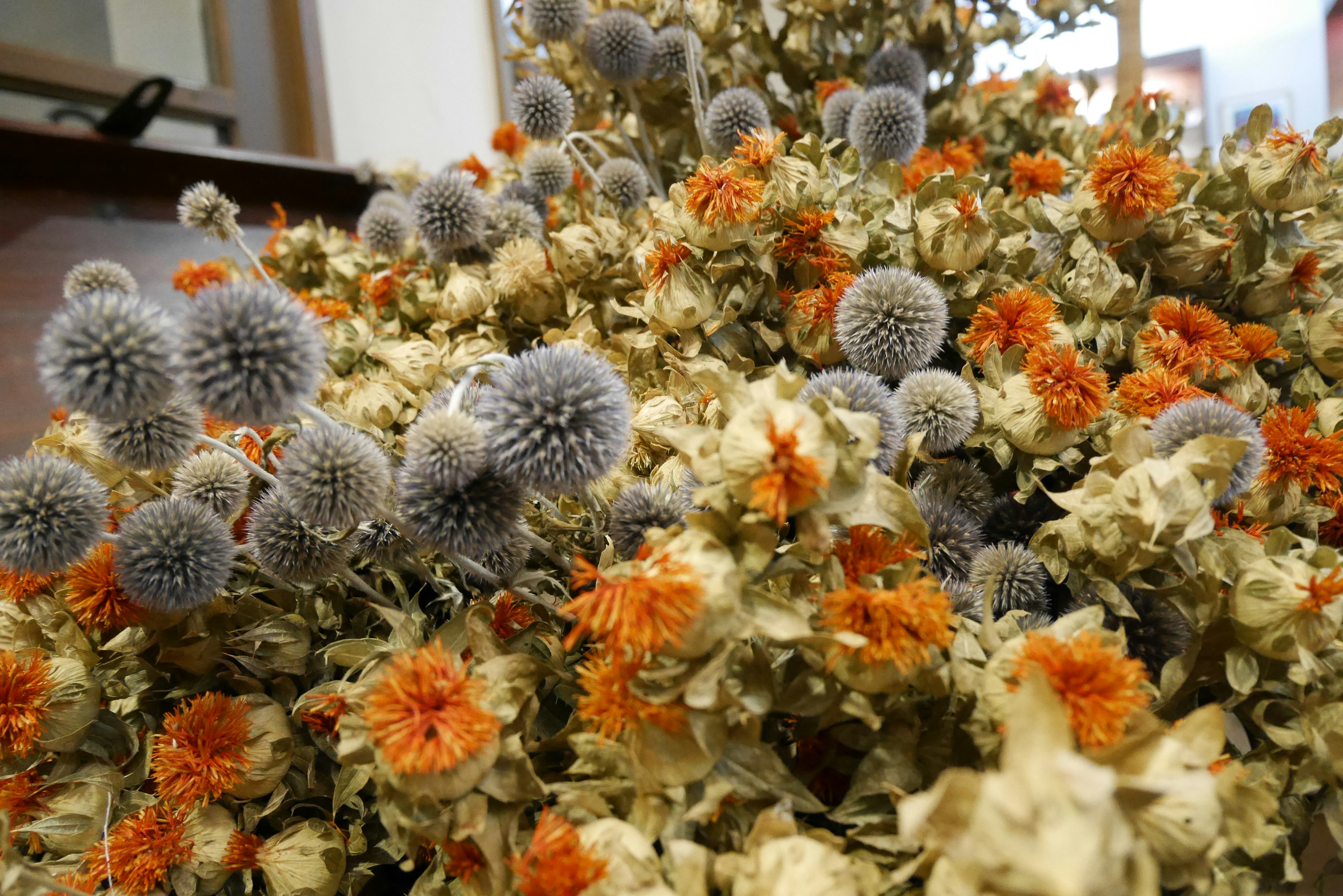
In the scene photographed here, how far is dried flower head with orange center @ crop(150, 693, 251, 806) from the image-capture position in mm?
406

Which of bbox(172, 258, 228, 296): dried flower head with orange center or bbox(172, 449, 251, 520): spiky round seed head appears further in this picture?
bbox(172, 258, 228, 296): dried flower head with orange center

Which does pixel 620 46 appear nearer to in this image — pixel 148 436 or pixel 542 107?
pixel 542 107

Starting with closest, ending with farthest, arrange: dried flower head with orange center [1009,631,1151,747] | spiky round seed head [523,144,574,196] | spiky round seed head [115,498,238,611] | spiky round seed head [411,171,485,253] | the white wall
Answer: dried flower head with orange center [1009,631,1151,747] → spiky round seed head [115,498,238,611] → spiky round seed head [411,171,485,253] → spiky round seed head [523,144,574,196] → the white wall

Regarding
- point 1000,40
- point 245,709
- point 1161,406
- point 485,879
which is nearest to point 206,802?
point 245,709

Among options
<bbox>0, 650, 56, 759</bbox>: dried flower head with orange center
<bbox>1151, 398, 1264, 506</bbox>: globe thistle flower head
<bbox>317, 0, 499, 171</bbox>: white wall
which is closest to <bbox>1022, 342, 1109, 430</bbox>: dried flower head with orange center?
<bbox>1151, 398, 1264, 506</bbox>: globe thistle flower head

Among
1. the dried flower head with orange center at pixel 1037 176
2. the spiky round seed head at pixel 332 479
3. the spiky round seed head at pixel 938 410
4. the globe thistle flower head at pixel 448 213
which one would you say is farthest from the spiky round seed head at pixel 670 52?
the spiky round seed head at pixel 332 479

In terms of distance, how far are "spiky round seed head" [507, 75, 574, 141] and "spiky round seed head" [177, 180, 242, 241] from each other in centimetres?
27

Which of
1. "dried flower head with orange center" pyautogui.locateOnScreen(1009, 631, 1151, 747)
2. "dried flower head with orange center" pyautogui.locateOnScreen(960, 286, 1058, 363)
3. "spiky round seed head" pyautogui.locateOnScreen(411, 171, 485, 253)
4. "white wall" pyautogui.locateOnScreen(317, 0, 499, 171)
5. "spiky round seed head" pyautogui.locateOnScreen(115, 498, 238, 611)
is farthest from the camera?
"white wall" pyautogui.locateOnScreen(317, 0, 499, 171)

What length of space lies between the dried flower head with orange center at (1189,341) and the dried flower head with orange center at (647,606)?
0.42 m

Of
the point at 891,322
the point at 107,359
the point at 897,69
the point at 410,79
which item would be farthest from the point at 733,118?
the point at 410,79

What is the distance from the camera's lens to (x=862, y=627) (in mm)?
316

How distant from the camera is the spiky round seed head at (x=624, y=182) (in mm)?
791

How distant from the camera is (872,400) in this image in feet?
1.39

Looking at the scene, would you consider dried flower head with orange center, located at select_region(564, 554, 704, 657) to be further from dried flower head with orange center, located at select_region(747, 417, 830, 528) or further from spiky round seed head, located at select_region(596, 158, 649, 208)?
spiky round seed head, located at select_region(596, 158, 649, 208)
